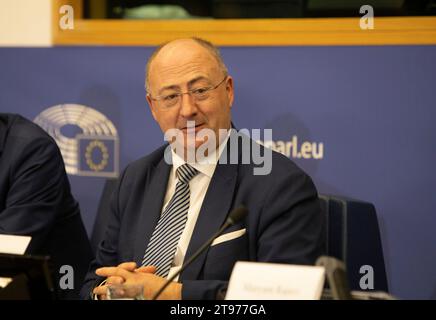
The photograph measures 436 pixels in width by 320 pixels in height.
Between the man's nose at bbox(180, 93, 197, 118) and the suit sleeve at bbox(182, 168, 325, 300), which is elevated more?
the man's nose at bbox(180, 93, 197, 118)

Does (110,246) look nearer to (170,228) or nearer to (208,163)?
(170,228)

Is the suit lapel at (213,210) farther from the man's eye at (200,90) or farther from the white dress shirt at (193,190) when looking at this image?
the man's eye at (200,90)

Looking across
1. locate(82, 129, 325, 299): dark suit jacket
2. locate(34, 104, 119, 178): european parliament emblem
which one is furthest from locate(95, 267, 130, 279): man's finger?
locate(34, 104, 119, 178): european parliament emblem

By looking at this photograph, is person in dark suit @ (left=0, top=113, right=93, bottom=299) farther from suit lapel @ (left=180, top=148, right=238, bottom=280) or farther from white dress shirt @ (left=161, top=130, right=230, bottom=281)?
suit lapel @ (left=180, top=148, right=238, bottom=280)

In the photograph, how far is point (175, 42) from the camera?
8.02 ft

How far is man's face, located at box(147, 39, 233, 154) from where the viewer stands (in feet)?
7.76

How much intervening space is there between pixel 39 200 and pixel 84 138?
2.39ft

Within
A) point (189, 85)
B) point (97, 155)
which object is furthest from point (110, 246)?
point (97, 155)

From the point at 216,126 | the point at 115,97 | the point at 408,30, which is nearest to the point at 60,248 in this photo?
the point at 115,97

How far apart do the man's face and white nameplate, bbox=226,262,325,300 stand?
921 millimetres

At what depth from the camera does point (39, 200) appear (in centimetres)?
291

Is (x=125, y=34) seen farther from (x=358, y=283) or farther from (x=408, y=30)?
(x=358, y=283)

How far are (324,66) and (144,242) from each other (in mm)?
1290
